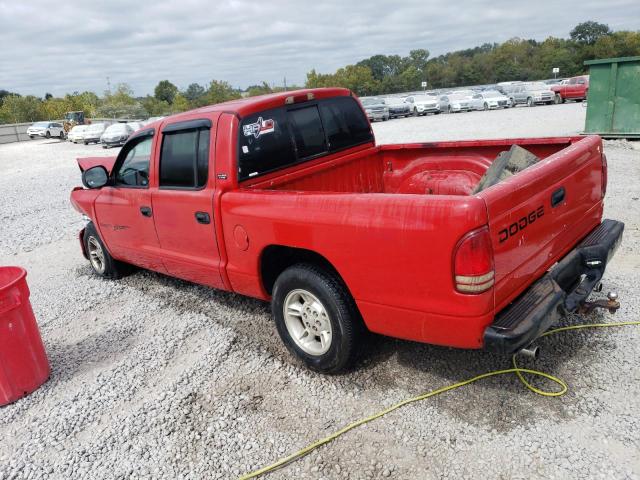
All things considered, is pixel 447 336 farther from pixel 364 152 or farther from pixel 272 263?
pixel 364 152

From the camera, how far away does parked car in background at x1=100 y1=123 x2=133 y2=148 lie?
28.3 metres

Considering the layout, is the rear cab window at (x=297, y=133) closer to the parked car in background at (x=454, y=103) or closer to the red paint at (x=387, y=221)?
the red paint at (x=387, y=221)

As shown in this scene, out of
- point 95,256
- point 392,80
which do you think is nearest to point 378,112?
point 95,256

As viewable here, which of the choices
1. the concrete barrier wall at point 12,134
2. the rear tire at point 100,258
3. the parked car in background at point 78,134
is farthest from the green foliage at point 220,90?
the rear tire at point 100,258

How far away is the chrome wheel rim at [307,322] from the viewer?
3545 millimetres

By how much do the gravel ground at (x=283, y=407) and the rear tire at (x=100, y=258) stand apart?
1.01m

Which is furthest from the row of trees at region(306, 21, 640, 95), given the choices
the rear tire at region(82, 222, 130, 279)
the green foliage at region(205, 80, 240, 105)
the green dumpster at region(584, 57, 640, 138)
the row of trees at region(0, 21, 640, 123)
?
the rear tire at region(82, 222, 130, 279)

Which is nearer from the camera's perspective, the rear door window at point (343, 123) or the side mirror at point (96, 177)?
the rear door window at point (343, 123)

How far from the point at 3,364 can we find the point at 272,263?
80.4 inches

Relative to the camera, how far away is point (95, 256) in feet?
21.0

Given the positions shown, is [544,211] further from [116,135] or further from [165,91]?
[165,91]

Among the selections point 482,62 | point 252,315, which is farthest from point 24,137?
point 482,62

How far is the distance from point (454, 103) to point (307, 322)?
33484mm

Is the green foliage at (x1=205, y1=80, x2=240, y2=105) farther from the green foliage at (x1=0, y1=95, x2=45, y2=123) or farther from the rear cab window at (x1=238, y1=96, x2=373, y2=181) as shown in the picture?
the rear cab window at (x1=238, y1=96, x2=373, y2=181)
